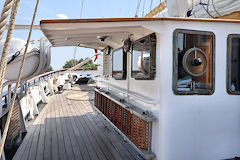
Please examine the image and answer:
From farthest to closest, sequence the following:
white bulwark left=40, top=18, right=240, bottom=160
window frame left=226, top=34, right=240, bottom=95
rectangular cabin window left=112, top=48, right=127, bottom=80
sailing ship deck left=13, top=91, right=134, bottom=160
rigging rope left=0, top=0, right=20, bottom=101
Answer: rectangular cabin window left=112, top=48, right=127, bottom=80, sailing ship deck left=13, top=91, right=134, bottom=160, window frame left=226, top=34, right=240, bottom=95, white bulwark left=40, top=18, right=240, bottom=160, rigging rope left=0, top=0, right=20, bottom=101

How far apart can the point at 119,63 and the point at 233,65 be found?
2180 mm

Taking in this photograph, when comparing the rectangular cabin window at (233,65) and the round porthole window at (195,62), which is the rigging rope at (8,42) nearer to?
the round porthole window at (195,62)

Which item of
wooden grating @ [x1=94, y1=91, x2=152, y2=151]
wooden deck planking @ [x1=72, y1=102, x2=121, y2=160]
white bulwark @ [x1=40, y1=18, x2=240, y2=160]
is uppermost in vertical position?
white bulwark @ [x1=40, y1=18, x2=240, y2=160]

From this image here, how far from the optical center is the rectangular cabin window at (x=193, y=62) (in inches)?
92.4

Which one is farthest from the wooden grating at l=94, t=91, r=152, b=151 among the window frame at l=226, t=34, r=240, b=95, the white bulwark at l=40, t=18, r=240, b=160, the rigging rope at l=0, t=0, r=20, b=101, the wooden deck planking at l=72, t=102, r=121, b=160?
the rigging rope at l=0, t=0, r=20, b=101

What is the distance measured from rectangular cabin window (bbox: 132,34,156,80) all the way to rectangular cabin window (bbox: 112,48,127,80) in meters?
0.48

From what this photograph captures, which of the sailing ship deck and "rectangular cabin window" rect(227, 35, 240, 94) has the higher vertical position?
"rectangular cabin window" rect(227, 35, 240, 94)

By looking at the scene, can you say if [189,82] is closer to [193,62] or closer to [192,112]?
[193,62]

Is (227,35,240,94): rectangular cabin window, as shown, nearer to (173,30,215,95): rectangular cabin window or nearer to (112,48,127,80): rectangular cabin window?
(173,30,215,95): rectangular cabin window

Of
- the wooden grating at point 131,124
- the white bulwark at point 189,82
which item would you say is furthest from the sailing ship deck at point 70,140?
the white bulwark at point 189,82

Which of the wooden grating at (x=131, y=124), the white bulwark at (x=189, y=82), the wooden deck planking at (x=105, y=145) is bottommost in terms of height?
the wooden deck planking at (x=105, y=145)

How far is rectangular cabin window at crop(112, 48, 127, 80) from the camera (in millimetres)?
3747

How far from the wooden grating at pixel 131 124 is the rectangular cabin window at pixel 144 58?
0.66 metres

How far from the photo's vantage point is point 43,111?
624 centimetres
